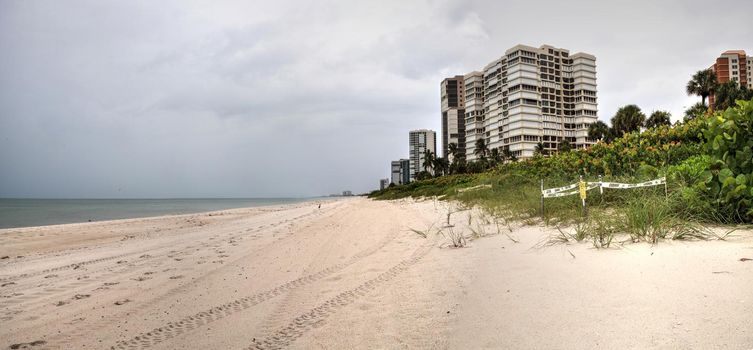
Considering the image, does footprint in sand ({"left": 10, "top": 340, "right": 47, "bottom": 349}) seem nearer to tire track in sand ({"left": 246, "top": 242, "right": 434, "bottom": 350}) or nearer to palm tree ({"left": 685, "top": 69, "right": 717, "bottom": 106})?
tire track in sand ({"left": 246, "top": 242, "right": 434, "bottom": 350})

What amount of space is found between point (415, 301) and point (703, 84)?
209ft

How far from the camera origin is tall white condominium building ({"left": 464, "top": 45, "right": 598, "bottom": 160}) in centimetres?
9519

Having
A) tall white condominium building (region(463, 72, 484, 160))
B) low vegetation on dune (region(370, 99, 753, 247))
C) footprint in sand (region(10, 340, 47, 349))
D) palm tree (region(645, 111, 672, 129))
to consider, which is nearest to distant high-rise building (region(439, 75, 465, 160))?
tall white condominium building (region(463, 72, 484, 160))

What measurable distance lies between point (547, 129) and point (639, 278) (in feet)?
343

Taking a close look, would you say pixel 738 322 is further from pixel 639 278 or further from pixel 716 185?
pixel 716 185

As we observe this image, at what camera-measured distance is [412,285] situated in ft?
14.3

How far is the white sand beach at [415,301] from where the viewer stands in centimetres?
266

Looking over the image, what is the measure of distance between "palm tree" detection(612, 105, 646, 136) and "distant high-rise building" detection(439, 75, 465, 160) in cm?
8462

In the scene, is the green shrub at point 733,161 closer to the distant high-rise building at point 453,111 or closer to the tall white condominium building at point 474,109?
the tall white condominium building at point 474,109

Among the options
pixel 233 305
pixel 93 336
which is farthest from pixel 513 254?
pixel 93 336

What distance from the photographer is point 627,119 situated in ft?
201

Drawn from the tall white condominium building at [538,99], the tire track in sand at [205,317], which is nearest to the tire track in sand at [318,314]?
the tire track in sand at [205,317]

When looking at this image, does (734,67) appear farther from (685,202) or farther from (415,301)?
(415,301)

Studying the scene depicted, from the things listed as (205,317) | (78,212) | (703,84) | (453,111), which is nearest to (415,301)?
(205,317)
